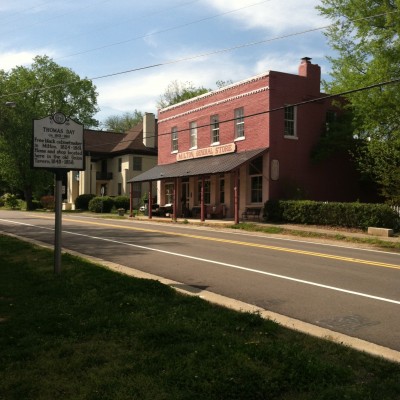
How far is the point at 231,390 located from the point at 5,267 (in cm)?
750

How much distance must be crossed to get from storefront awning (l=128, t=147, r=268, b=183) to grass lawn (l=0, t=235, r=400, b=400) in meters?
18.1

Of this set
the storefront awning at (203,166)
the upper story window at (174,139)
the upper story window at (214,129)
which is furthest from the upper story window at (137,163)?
the upper story window at (214,129)

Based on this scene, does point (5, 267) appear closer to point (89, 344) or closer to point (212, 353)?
point (89, 344)

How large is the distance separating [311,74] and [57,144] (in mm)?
21896

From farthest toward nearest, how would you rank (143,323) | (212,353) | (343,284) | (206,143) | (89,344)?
1. (206,143)
2. (343,284)
3. (143,323)
4. (89,344)
5. (212,353)

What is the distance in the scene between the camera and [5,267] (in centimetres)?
1012

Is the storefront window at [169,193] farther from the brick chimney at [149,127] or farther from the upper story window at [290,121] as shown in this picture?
the brick chimney at [149,127]

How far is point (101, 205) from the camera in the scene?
138 feet

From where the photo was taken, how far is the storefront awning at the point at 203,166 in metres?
25.1

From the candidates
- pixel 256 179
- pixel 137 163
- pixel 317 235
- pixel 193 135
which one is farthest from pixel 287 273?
pixel 137 163

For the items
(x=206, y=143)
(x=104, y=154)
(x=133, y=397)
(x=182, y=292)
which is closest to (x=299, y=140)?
(x=206, y=143)

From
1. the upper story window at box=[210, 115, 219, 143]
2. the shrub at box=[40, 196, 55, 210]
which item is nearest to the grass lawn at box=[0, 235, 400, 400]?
the upper story window at box=[210, 115, 219, 143]

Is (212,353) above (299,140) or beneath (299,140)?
beneath

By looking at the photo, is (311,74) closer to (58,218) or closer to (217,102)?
(217,102)
